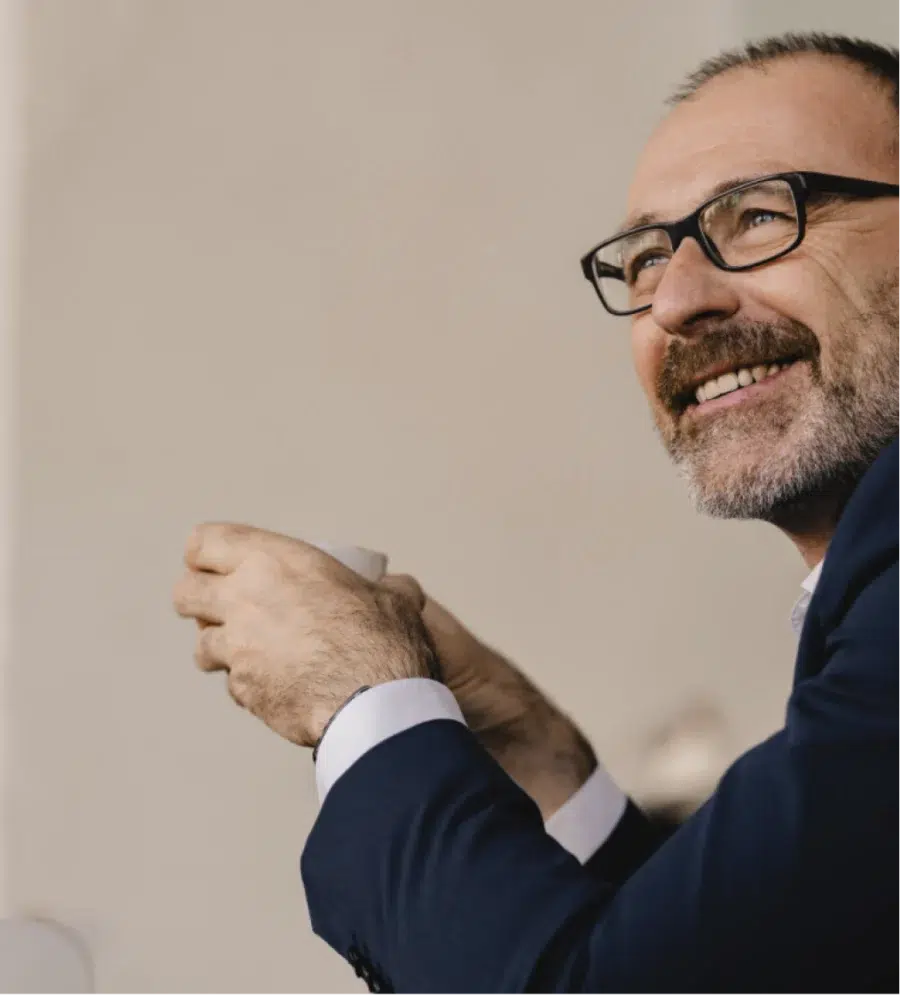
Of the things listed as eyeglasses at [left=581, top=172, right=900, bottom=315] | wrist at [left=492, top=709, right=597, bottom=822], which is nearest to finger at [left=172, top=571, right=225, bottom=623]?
wrist at [left=492, top=709, right=597, bottom=822]

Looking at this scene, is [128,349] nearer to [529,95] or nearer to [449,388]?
[449,388]

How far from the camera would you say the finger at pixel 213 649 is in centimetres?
79

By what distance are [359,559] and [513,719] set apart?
259 mm

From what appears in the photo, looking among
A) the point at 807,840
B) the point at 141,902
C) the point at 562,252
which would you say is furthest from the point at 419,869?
the point at 562,252

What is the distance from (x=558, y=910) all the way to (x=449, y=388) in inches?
24.7

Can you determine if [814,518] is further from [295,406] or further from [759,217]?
[295,406]

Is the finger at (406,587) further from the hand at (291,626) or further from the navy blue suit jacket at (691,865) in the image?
the navy blue suit jacket at (691,865)

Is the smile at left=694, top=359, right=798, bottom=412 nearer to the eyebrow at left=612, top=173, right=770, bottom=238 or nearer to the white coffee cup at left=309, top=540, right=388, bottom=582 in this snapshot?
the eyebrow at left=612, top=173, right=770, bottom=238

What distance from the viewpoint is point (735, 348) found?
2.94 feet

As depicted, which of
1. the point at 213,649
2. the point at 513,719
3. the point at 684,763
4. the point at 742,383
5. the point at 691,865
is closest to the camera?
the point at 691,865

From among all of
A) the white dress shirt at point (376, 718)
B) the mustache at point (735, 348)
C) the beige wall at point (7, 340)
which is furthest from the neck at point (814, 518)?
the beige wall at point (7, 340)

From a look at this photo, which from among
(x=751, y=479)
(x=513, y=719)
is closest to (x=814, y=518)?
(x=751, y=479)

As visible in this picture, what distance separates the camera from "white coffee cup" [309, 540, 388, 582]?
2.69ft

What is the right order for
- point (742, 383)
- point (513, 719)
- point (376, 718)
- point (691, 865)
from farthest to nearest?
point (513, 719), point (742, 383), point (376, 718), point (691, 865)
